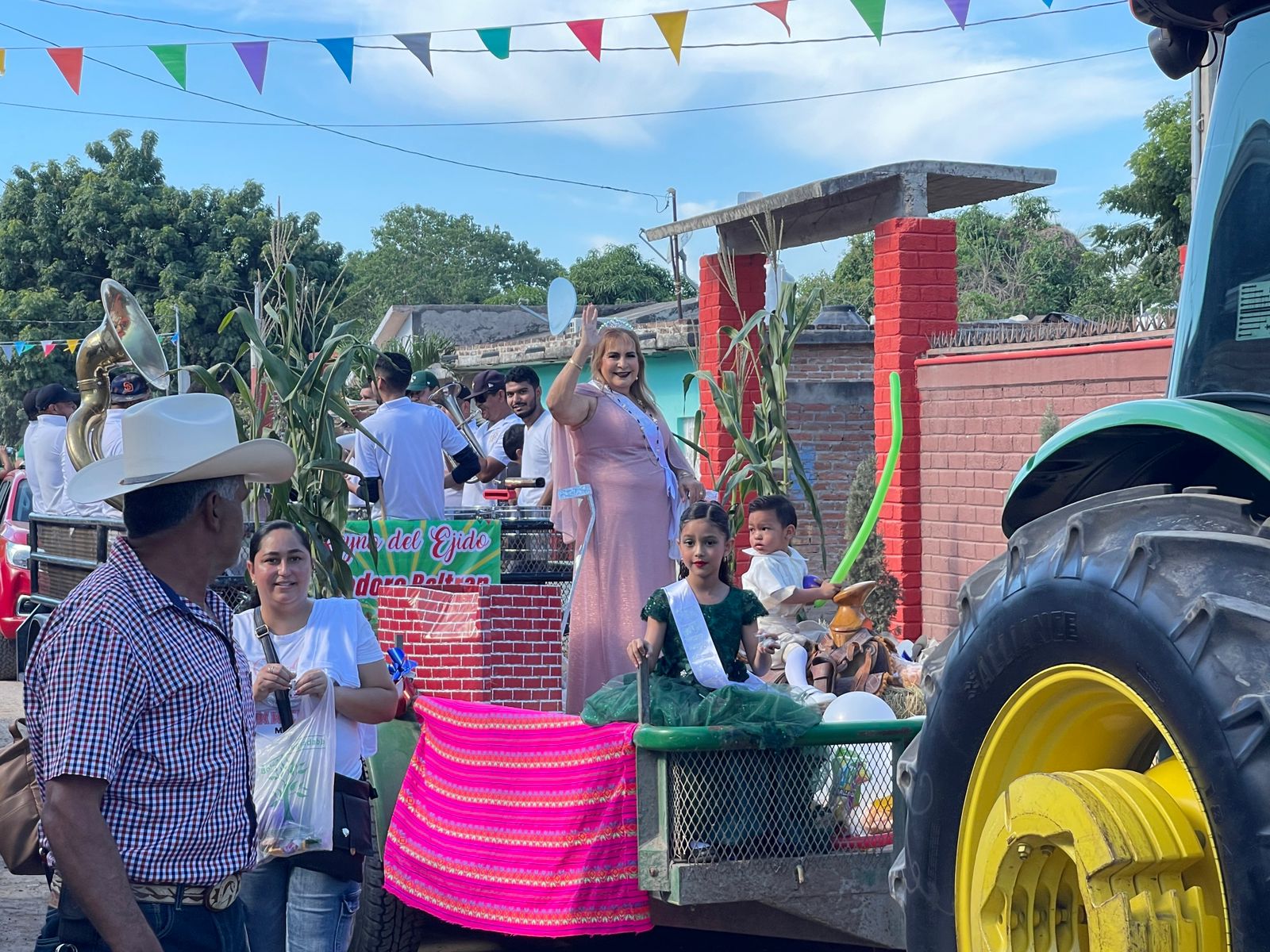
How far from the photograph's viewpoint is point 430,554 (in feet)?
20.5

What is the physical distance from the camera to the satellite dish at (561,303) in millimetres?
9086

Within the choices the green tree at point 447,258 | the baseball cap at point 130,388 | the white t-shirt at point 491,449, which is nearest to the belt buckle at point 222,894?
the baseball cap at point 130,388

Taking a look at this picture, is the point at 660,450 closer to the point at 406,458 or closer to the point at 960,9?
the point at 406,458

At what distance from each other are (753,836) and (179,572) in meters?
1.93

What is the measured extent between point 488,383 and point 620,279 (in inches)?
1648

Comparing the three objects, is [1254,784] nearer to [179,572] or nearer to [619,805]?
[179,572]

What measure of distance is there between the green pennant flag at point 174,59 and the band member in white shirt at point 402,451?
3078 millimetres

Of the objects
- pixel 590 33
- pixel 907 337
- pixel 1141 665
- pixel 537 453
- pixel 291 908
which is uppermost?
pixel 590 33

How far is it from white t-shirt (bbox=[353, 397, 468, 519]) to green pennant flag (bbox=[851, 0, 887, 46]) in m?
3.03

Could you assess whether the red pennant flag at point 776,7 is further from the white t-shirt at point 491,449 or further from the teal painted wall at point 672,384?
the teal painted wall at point 672,384

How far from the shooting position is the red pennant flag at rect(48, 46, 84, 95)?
9.58 metres

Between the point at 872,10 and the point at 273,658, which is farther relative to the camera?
the point at 872,10

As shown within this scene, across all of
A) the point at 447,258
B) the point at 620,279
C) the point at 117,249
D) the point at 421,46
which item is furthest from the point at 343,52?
the point at 447,258

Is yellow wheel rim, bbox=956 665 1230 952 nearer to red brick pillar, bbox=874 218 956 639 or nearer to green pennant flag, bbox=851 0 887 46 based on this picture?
green pennant flag, bbox=851 0 887 46
